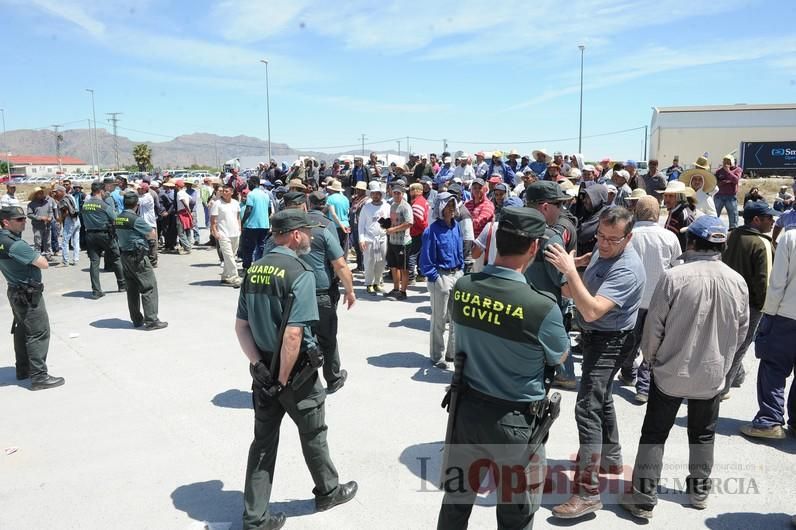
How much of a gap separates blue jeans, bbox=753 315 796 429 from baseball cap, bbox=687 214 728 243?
1.63 meters

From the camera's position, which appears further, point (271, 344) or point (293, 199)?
point (293, 199)

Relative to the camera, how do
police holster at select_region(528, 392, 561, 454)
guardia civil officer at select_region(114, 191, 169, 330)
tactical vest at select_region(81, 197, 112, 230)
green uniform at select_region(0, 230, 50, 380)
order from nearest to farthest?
police holster at select_region(528, 392, 561, 454) < green uniform at select_region(0, 230, 50, 380) < guardia civil officer at select_region(114, 191, 169, 330) < tactical vest at select_region(81, 197, 112, 230)

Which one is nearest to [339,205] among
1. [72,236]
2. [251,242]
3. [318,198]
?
[251,242]

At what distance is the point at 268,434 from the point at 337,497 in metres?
0.72

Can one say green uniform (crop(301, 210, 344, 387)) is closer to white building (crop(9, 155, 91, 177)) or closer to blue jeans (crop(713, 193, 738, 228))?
blue jeans (crop(713, 193, 738, 228))

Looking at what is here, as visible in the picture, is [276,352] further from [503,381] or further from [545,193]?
[545,193]

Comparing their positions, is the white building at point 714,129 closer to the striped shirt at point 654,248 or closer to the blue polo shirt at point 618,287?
the striped shirt at point 654,248

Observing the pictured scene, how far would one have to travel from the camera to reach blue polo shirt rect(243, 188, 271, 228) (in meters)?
10.1

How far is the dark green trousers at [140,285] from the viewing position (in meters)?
7.62

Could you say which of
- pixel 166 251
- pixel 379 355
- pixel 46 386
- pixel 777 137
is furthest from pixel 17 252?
pixel 777 137

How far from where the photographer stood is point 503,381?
259cm

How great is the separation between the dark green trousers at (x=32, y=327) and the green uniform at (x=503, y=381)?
16.5 ft

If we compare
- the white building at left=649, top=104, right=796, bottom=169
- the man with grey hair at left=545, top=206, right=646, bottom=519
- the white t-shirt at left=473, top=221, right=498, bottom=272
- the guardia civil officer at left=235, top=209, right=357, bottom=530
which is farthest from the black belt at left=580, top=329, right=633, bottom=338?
the white building at left=649, top=104, right=796, bottom=169

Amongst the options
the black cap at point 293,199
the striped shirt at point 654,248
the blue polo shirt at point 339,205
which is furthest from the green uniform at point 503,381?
the blue polo shirt at point 339,205
